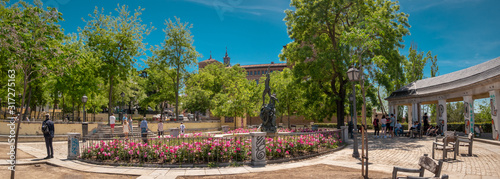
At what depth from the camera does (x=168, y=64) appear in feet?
124

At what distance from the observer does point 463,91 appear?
2162cm

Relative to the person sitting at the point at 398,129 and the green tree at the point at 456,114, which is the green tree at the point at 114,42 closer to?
the person sitting at the point at 398,129

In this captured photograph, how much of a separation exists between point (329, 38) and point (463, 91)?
37.9 feet

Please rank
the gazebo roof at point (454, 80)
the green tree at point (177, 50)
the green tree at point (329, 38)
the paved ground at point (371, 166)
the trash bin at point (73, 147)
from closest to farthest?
1. the paved ground at point (371, 166)
2. the trash bin at point (73, 147)
3. the gazebo roof at point (454, 80)
4. the green tree at point (329, 38)
5. the green tree at point (177, 50)

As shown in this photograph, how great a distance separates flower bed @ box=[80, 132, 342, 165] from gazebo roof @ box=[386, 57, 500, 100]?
47.9 ft

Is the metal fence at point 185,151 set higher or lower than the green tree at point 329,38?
lower

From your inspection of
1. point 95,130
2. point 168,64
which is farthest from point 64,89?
point 168,64

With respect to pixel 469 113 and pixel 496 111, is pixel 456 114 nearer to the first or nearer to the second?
pixel 469 113

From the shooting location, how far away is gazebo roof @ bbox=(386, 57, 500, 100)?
63.1 ft

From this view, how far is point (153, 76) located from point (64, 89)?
20304 millimetres

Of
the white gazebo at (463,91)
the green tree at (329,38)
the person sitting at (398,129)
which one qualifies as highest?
the green tree at (329,38)

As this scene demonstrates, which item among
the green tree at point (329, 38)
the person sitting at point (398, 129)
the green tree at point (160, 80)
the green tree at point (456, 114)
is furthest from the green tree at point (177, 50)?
the green tree at point (456, 114)

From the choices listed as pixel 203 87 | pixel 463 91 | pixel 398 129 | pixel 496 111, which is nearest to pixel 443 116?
pixel 463 91

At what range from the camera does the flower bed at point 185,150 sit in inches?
428
